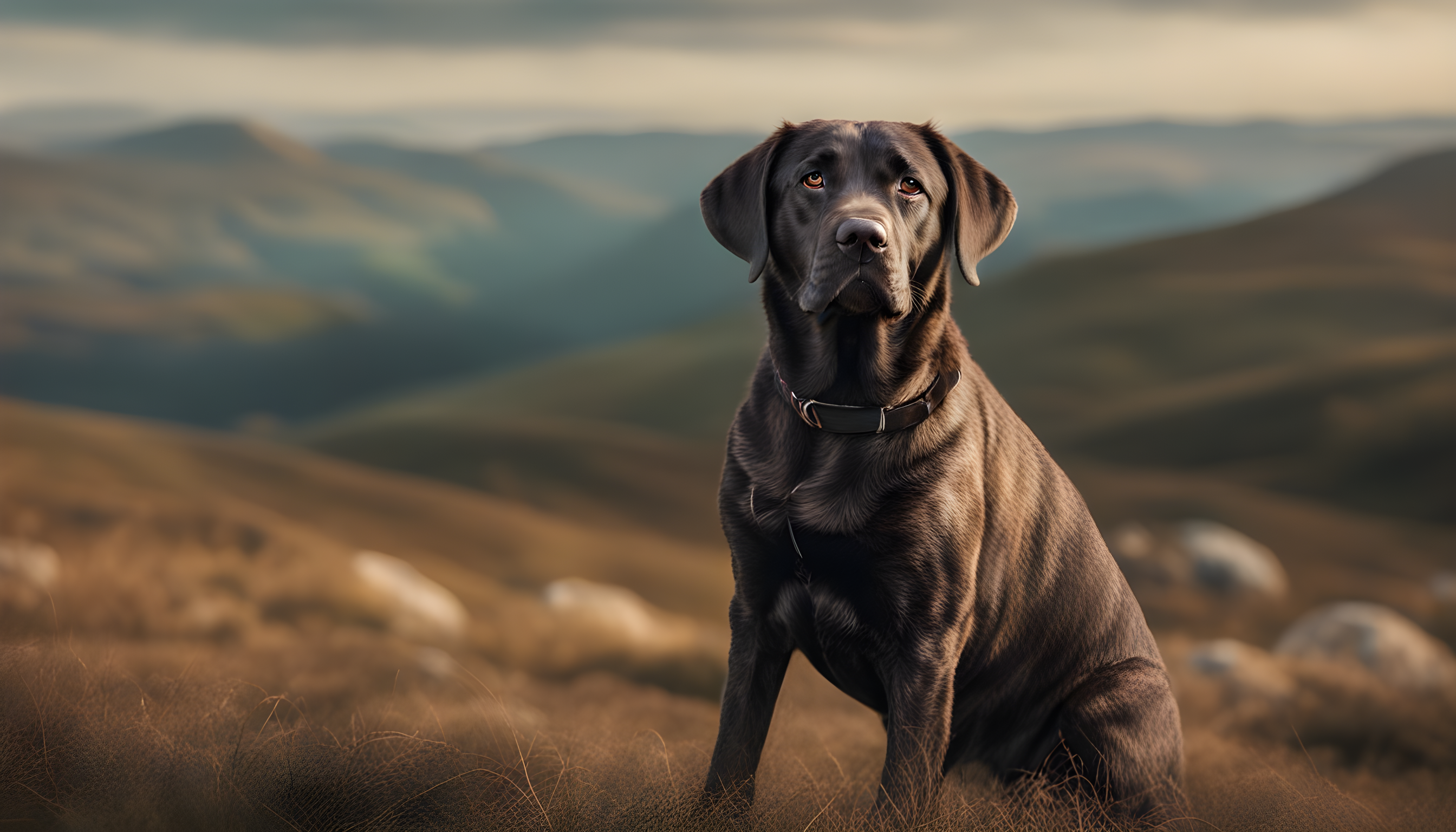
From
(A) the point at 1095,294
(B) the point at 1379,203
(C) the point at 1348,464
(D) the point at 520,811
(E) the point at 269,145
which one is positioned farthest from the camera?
(E) the point at 269,145

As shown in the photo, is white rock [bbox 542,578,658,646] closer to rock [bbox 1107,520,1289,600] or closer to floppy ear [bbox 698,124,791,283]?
rock [bbox 1107,520,1289,600]

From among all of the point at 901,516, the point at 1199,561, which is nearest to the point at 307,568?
the point at 901,516

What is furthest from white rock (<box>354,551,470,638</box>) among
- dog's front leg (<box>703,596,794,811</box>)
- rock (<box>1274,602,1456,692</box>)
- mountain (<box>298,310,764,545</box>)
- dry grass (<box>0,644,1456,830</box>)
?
rock (<box>1274,602,1456,692</box>)

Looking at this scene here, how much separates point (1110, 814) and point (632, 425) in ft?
208

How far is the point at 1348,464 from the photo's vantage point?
30.8 metres

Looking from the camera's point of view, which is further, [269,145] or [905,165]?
[269,145]

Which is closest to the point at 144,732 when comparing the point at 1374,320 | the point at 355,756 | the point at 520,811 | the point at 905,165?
the point at 355,756

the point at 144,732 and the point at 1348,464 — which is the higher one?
the point at 144,732

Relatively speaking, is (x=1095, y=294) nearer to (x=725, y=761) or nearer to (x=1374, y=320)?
(x=1374, y=320)

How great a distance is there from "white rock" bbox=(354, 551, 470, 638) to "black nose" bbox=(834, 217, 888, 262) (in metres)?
10.7

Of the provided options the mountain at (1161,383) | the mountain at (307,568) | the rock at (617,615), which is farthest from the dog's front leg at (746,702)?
the rock at (617,615)

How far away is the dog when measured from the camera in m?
3.94

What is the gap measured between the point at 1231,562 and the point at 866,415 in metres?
19.9

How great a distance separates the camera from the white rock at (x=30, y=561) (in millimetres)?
12164
